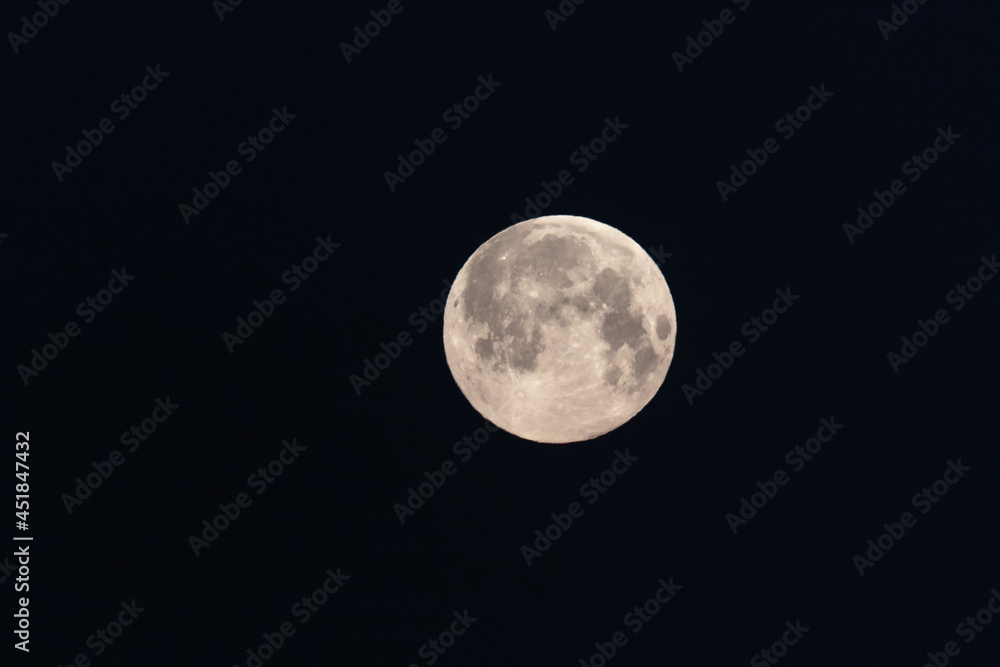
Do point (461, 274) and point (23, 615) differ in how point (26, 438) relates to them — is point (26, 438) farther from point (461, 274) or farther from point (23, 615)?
point (461, 274)

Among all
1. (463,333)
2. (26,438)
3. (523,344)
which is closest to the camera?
(523,344)

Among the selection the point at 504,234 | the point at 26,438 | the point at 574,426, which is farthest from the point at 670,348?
the point at 26,438

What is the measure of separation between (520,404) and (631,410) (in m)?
1.13

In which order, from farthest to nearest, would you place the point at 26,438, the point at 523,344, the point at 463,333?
1. the point at 26,438
2. the point at 463,333
3. the point at 523,344

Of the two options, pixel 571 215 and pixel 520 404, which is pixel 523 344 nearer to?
pixel 520 404

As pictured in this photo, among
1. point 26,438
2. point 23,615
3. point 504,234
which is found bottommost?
point 23,615

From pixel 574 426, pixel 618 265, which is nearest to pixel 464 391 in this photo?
pixel 574 426

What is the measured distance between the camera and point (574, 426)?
722 cm

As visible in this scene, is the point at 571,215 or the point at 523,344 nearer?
the point at 523,344

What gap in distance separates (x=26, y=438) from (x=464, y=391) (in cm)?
431

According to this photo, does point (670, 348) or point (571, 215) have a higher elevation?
point (571, 215)

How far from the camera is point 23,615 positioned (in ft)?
24.8

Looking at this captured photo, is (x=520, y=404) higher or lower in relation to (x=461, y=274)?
lower

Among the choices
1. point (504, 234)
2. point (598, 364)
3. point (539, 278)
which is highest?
point (504, 234)
